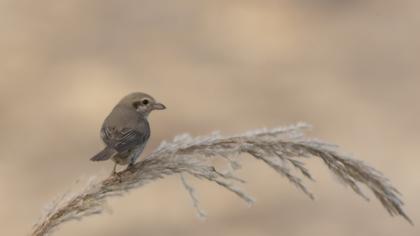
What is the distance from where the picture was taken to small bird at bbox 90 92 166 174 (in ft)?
17.1

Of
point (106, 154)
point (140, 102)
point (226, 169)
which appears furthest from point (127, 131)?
point (226, 169)

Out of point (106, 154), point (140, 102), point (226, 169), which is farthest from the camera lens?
point (140, 102)

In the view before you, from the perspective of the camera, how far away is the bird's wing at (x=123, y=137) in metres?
5.27

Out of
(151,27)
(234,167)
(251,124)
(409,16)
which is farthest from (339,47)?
(234,167)

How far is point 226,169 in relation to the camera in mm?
3799

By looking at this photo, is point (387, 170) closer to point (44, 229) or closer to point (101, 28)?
point (101, 28)

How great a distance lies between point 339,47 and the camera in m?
24.3

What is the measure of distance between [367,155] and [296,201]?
2.00 meters

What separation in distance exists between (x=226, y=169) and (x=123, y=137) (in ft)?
5.50

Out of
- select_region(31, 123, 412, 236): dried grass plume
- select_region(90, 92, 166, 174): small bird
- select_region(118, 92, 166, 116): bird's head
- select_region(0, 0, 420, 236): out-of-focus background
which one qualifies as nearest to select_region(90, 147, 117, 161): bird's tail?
select_region(90, 92, 166, 174): small bird

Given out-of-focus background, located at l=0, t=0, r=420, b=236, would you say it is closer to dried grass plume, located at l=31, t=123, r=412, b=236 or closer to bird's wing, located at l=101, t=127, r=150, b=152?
bird's wing, located at l=101, t=127, r=150, b=152

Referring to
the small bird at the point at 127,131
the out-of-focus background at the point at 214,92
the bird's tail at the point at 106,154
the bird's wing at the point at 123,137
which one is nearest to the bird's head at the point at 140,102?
the small bird at the point at 127,131

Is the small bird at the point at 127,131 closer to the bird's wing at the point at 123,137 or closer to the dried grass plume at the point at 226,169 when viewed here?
the bird's wing at the point at 123,137

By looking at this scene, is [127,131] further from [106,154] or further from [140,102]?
[140,102]
